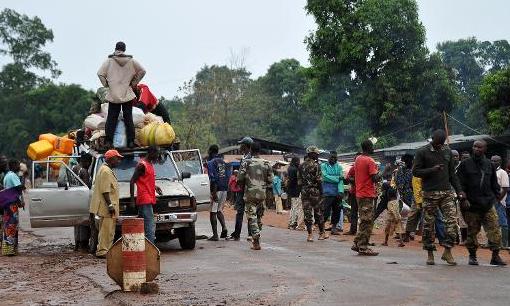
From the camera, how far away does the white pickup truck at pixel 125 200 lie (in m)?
12.8

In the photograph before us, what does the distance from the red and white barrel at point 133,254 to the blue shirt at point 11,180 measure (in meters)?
6.31

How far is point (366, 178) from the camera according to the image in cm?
1199

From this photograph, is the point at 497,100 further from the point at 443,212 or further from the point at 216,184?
the point at 443,212

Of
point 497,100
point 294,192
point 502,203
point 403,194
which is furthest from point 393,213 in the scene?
point 497,100

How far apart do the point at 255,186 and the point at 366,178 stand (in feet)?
7.56

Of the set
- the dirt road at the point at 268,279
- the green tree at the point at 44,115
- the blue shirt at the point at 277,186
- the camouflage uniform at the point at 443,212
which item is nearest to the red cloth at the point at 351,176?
the dirt road at the point at 268,279

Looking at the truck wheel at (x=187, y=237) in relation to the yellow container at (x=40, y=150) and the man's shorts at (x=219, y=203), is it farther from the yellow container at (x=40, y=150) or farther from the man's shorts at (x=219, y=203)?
the yellow container at (x=40, y=150)

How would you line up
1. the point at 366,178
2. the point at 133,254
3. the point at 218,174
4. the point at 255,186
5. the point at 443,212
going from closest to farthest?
1. the point at 133,254
2. the point at 443,212
3. the point at 366,178
4. the point at 255,186
5. the point at 218,174

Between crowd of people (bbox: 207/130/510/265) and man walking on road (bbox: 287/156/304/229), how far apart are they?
0.03 m

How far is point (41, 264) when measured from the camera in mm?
12367

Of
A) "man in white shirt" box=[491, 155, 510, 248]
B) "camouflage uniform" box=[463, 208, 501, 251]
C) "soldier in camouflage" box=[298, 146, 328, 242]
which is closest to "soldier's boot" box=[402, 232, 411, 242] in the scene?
"soldier in camouflage" box=[298, 146, 328, 242]

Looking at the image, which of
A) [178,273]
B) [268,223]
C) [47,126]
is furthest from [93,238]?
[47,126]

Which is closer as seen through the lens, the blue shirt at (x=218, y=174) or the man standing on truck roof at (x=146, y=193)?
the man standing on truck roof at (x=146, y=193)

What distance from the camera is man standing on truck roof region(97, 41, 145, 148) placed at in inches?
542
